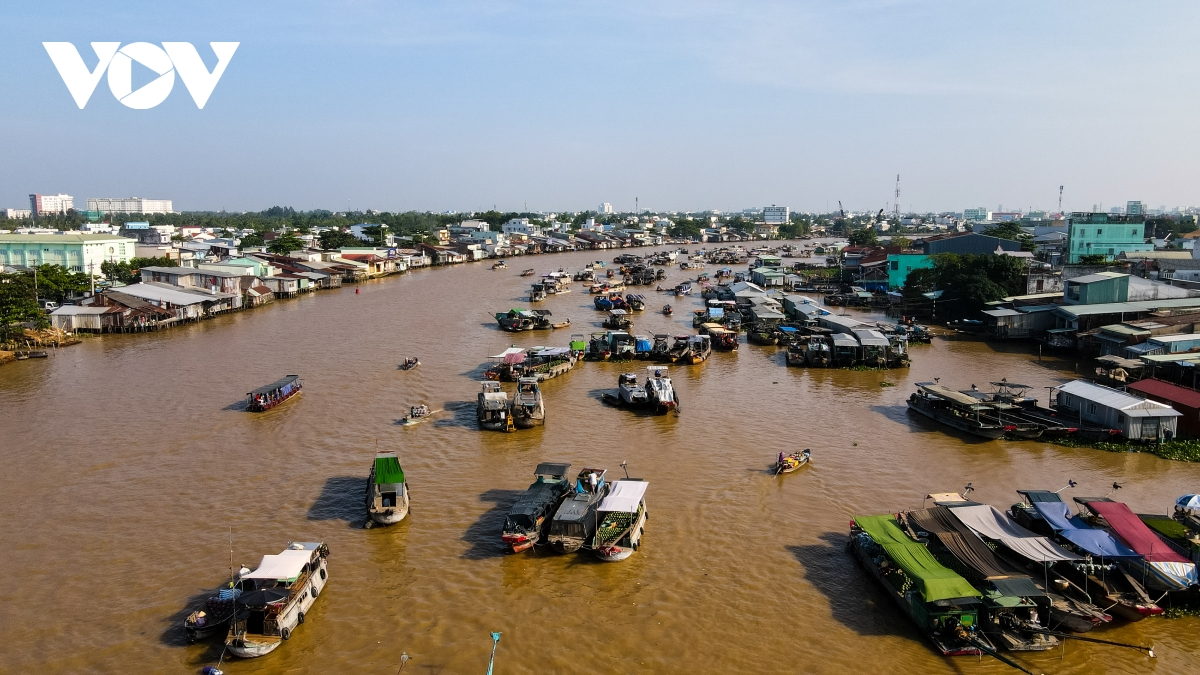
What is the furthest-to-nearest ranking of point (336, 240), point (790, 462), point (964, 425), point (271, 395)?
point (336, 240) < point (271, 395) < point (964, 425) < point (790, 462)

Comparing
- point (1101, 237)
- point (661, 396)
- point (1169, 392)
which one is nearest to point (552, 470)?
point (661, 396)

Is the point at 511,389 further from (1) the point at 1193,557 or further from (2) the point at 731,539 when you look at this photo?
(1) the point at 1193,557

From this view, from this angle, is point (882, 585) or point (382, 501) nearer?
point (882, 585)

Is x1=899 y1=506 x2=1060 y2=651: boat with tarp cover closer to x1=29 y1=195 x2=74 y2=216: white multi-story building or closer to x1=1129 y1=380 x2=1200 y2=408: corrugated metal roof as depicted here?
x1=1129 y1=380 x2=1200 y2=408: corrugated metal roof

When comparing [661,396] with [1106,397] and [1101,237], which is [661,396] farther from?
[1101,237]

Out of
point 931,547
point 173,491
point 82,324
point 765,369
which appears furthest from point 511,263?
point 931,547

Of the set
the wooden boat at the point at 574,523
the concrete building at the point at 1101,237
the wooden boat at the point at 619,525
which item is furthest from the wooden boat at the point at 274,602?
the concrete building at the point at 1101,237

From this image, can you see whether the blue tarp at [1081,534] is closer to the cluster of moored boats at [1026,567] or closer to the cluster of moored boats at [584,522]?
the cluster of moored boats at [1026,567]
